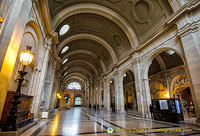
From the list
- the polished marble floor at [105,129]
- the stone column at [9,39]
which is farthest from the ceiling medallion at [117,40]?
the stone column at [9,39]

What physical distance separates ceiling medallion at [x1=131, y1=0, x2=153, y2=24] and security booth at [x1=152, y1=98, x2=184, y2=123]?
23.6ft

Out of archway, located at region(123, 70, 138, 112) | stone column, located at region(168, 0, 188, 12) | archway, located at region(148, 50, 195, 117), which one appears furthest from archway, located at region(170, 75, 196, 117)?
stone column, located at region(168, 0, 188, 12)

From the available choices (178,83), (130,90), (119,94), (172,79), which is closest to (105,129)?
(119,94)

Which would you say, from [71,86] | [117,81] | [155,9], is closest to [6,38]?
[155,9]

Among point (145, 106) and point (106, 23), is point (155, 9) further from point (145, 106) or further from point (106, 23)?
point (145, 106)

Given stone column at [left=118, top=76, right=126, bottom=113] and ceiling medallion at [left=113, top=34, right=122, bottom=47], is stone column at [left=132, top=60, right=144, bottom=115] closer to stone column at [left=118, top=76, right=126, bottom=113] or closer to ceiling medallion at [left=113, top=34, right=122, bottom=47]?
stone column at [left=118, top=76, right=126, bottom=113]

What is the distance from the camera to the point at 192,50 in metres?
5.92

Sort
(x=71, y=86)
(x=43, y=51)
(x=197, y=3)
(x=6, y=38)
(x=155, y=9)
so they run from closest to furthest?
(x=6, y=38), (x=197, y=3), (x=43, y=51), (x=155, y=9), (x=71, y=86)

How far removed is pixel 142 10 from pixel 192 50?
5.89 metres

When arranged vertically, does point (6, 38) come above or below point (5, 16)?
below

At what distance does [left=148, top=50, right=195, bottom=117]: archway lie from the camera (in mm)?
12039

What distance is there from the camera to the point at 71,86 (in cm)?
4191

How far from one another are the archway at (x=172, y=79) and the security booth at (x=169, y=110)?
21.3 feet

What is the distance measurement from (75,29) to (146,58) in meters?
9.48
